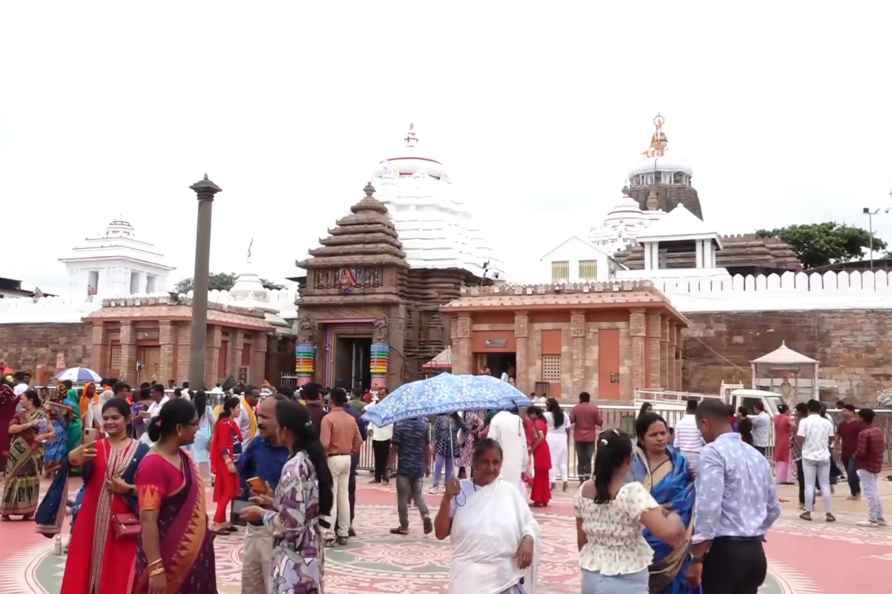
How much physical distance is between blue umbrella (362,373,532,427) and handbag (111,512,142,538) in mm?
3173

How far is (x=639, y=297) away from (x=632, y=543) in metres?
19.4

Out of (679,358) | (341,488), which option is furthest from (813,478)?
(679,358)

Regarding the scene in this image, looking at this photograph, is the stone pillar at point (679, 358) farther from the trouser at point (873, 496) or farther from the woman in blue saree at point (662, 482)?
the woman in blue saree at point (662, 482)

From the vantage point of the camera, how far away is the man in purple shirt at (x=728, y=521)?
4.45 m

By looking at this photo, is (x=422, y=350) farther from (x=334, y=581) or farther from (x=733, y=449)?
(x=733, y=449)

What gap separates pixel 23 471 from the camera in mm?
9711

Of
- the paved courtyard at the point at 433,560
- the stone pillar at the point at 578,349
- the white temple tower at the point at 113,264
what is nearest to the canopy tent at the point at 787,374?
the stone pillar at the point at 578,349

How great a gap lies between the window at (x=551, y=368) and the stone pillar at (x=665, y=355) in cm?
298

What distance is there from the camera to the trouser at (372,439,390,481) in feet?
45.4

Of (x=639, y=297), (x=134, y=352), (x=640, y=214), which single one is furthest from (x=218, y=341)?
(x=640, y=214)

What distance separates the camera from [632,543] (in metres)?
4.00

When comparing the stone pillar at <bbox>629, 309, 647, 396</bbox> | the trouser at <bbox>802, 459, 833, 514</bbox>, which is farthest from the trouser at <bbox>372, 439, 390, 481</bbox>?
the stone pillar at <bbox>629, 309, 647, 396</bbox>

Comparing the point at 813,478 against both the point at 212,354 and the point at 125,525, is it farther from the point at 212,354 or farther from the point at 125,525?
the point at 212,354

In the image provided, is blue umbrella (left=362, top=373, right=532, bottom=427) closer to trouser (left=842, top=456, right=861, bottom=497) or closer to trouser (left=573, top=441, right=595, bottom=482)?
trouser (left=573, top=441, right=595, bottom=482)
